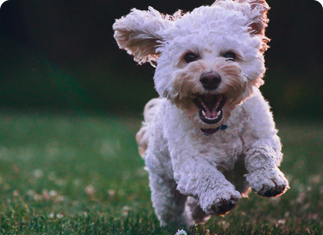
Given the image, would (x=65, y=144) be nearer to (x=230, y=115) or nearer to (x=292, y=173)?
(x=292, y=173)

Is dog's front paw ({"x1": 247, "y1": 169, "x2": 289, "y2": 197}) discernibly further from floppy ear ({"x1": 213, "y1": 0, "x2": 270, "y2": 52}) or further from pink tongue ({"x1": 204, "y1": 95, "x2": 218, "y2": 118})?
floppy ear ({"x1": 213, "y1": 0, "x2": 270, "y2": 52})

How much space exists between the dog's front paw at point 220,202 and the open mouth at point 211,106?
52 cm

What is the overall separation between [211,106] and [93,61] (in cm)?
1348

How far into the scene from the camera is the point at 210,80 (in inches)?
119

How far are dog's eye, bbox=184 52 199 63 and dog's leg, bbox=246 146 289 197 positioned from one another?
79cm

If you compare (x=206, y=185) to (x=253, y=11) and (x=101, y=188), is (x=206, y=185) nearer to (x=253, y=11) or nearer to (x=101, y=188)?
(x=253, y=11)

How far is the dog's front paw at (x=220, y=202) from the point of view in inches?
115

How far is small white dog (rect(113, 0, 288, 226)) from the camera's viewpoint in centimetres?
306

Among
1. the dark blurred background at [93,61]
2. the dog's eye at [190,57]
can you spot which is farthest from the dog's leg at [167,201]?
the dark blurred background at [93,61]

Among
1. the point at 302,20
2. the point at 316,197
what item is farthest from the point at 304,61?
the point at 316,197

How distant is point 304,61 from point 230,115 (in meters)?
12.3

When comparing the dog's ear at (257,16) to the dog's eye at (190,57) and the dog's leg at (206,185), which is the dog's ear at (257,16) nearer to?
the dog's eye at (190,57)

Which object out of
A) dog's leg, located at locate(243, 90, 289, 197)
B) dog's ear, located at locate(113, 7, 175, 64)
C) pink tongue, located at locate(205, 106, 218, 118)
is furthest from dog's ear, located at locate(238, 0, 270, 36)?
pink tongue, located at locate(205, 106, 218, 118)

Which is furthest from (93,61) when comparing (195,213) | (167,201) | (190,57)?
(190,57)
